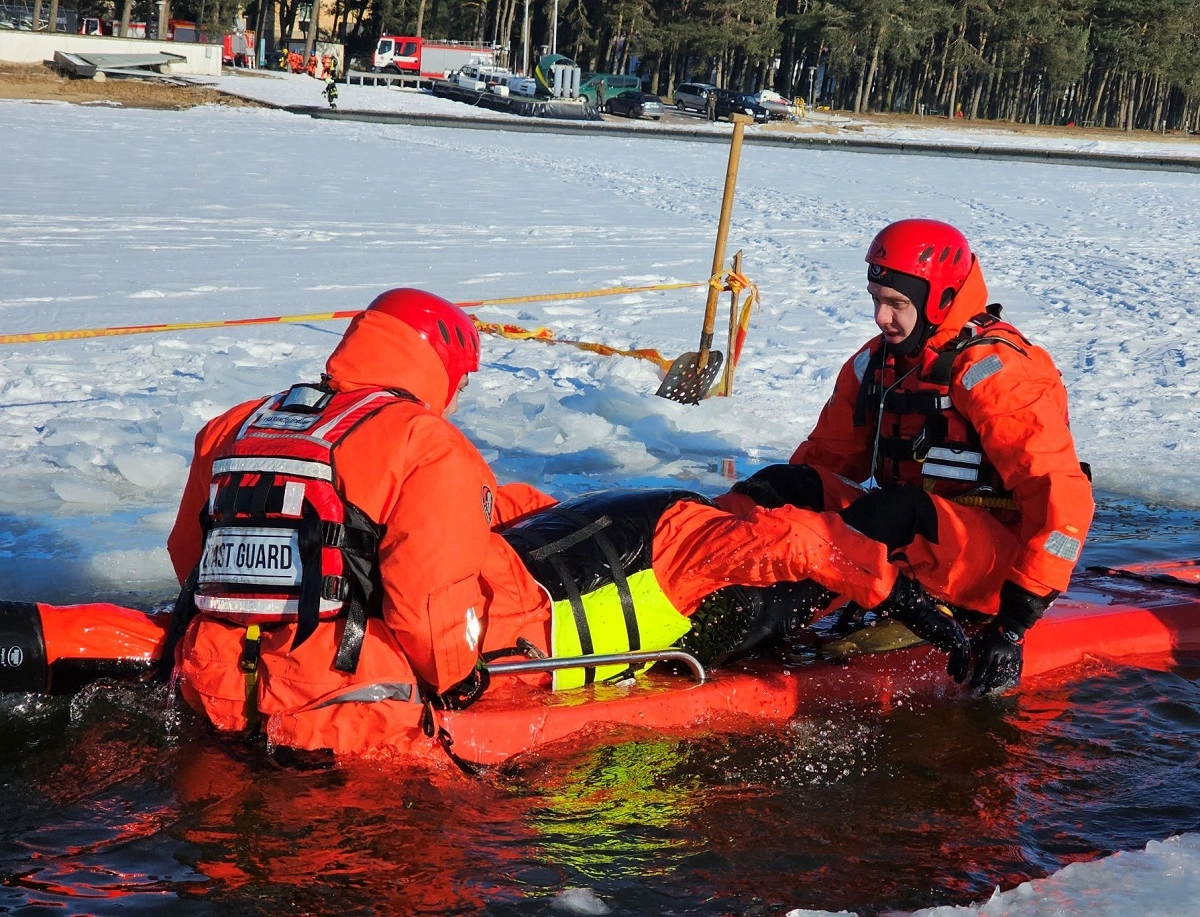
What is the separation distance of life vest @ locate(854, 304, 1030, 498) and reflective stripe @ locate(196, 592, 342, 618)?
88.6 inches

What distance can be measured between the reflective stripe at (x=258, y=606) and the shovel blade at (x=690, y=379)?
4986 mm

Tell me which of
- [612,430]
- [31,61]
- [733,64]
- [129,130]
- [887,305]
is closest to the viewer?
[887,305]

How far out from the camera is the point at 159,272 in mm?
11367

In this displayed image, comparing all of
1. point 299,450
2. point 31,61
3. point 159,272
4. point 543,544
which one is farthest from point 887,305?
point 31,61

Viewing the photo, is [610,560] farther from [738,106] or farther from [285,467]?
[738,106]

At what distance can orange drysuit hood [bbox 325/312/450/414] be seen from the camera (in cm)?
340

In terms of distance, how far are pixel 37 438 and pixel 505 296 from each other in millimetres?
5441

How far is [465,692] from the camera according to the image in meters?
3.59

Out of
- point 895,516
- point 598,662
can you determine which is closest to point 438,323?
point 598,662

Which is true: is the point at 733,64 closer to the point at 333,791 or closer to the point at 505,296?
the point at 505,296

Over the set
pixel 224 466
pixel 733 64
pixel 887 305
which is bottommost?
pixel 224 466

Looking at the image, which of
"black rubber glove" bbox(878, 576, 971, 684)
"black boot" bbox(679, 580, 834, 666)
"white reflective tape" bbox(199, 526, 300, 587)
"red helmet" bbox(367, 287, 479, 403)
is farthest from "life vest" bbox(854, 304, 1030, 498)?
"white reflective tape" bbox(199, 526, 300, 587)

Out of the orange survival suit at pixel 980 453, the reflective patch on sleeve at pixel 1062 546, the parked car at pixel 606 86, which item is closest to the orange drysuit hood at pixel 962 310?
the orange survival suit at pixel 980 453

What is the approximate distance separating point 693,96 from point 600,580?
45.6m
